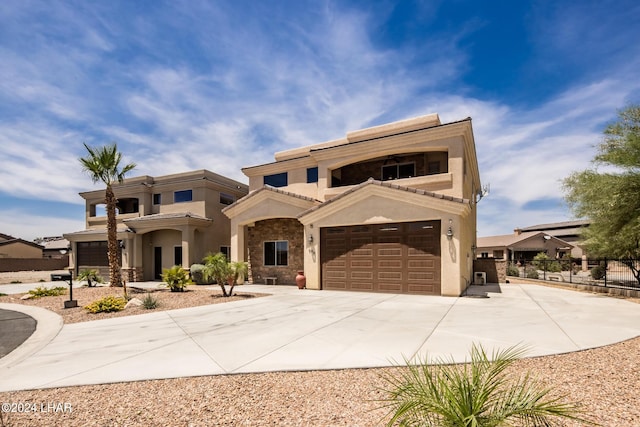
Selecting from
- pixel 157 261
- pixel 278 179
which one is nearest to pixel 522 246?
pixel 278 179

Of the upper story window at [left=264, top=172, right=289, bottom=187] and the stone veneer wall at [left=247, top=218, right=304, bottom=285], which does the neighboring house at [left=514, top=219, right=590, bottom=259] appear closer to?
the upper story window at [left=264, top=172, right=289, bottom=187]

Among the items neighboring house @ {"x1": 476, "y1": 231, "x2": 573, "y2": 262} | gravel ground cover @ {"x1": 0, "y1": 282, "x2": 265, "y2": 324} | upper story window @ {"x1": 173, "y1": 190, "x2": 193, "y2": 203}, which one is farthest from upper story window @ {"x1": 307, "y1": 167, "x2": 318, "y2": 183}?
neighboring house @ {"x1": 476, "y1": 231, "x2": 573, "y2": 262}

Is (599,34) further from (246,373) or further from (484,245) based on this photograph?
(484,245)

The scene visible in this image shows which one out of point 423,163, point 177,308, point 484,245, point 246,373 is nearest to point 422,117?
point 423,163

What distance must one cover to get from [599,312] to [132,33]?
17944mm

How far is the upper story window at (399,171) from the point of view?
66.0ft

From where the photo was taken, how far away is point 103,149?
1908 cm

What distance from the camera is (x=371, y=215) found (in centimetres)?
1592

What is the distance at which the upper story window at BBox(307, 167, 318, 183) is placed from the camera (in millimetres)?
21802

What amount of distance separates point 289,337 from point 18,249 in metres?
50.7

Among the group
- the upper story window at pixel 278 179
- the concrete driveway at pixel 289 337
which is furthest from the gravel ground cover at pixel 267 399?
the upper story window at pixel 278 179

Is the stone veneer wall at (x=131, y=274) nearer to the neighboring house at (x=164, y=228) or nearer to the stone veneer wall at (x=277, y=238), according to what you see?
the neighboring house at (x=164, y=228)

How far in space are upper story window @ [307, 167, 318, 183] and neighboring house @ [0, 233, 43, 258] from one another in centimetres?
4200

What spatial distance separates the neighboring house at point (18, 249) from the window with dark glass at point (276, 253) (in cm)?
3958
